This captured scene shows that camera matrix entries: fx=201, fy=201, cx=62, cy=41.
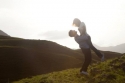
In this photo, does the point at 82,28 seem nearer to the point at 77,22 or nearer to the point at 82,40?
the point at 77,22

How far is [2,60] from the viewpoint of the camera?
49.7 metres

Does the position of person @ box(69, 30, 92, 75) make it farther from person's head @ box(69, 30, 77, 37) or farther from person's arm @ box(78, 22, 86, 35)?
person's arm @ box(78, 22, 86, 35)

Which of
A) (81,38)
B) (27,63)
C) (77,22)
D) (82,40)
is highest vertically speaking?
(77,22)

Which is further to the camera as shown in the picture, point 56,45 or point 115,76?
point 56,45

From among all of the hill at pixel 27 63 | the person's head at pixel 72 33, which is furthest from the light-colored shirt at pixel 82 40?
the hill at pixel 27 63

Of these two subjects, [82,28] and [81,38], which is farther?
[81,38]

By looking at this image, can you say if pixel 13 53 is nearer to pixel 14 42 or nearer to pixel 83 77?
pixel 14 42

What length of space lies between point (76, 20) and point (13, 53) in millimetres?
43889

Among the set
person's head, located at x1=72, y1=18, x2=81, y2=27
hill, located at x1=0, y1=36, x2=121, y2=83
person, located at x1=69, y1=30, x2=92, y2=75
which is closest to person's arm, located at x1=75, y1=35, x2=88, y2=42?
person, located at x1=69, y1=30, x2=92, y2=75

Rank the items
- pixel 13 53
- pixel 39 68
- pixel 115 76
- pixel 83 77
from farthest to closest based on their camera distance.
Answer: pixel 13 53
pixel 39 68
pixel 83 77
pixel 115 76

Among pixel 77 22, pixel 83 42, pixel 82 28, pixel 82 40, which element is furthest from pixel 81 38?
pixel 77 22

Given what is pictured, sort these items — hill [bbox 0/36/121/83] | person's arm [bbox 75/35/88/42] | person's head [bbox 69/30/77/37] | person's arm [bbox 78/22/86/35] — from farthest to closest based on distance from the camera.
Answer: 1. hill [bbox 0/36/121/83]
2. person's head [bbox 69/30/77/37]
3. person's arm [bbox 75/35/88/42]
4. person's arm [bbox 78/22/86/35]

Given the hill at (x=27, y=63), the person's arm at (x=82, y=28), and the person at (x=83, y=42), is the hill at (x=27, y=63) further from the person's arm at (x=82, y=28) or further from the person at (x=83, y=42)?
the person's arm at (x=82, y=28)

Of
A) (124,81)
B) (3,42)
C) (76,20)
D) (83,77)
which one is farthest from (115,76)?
(3,42)
